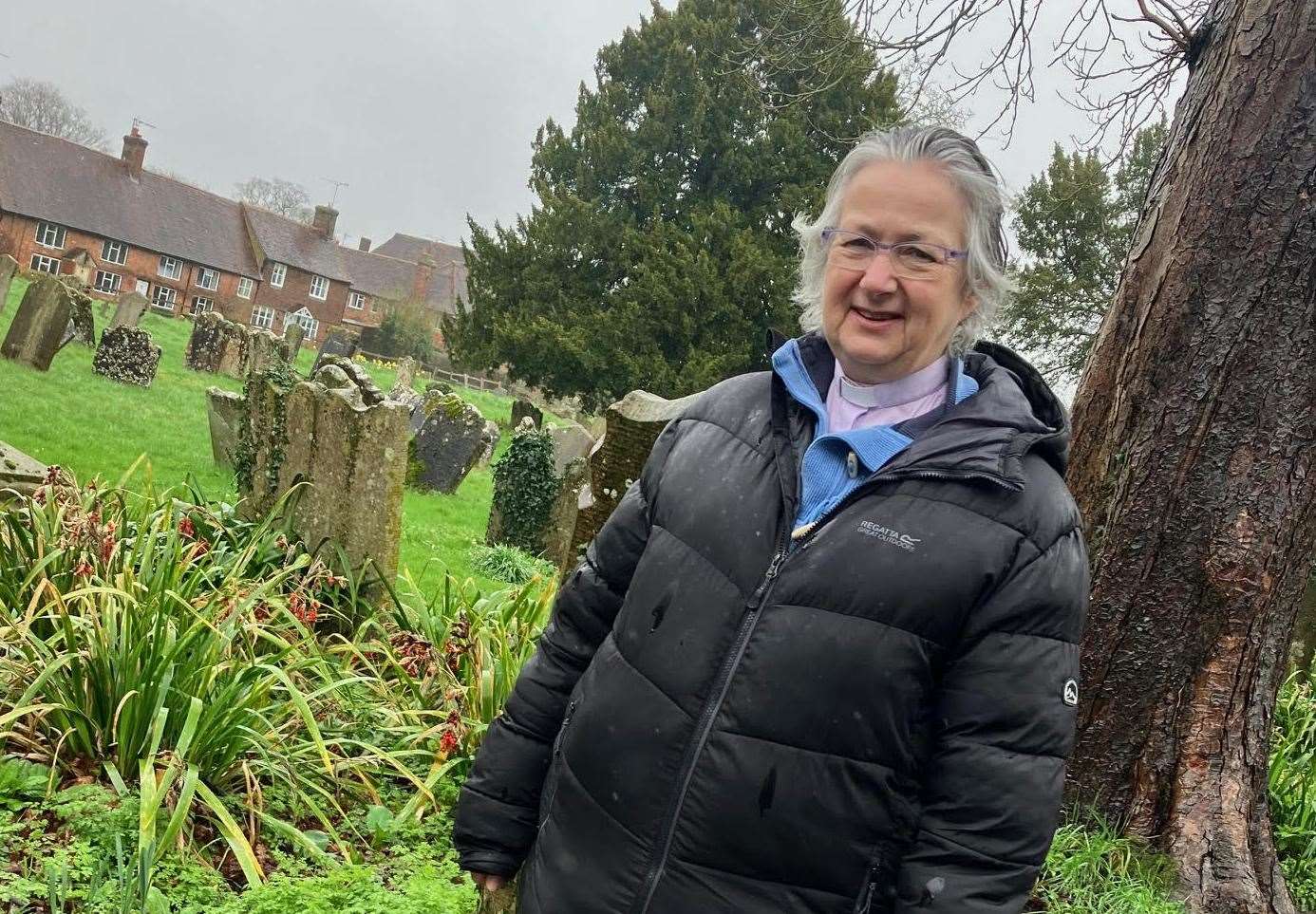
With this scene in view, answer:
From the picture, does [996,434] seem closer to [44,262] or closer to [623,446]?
[623,446]

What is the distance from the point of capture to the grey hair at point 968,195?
1973 millimetres

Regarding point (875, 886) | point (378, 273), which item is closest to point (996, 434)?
point (875, 886)

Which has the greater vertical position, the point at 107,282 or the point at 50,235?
the point at 50,235

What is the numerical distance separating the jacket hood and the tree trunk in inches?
78.6

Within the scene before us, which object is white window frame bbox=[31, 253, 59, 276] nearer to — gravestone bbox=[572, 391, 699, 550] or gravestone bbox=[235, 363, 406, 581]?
gravestone bbox=[235, 363, 406, 581]

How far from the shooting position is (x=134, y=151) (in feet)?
157

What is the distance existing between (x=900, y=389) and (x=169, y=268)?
52158mm

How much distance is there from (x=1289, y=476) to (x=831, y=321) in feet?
8.11

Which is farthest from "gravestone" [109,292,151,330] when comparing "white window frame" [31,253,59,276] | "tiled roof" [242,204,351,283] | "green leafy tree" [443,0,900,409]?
"tiled roof" [242,204,351,283]

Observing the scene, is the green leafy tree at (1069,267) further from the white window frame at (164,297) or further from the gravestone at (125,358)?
the white window frame at (164,297)

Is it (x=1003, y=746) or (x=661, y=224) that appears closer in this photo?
(x=1003, y=746)

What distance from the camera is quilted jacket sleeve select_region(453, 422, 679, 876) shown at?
2248 millimetres

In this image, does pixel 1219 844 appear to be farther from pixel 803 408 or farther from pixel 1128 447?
pixel 803 408

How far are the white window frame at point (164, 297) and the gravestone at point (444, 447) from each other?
129ft
